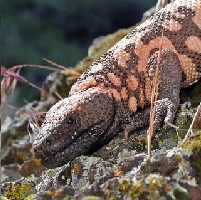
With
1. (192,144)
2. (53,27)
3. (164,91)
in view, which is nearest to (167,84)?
(164,91)

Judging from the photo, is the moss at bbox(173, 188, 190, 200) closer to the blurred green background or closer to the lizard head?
the lizard head

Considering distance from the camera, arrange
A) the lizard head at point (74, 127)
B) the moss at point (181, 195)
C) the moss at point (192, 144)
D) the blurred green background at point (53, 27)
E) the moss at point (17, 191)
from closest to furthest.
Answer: the moss at point (181, 195)
the moss at point (192, 144)
the moss at point (17, 191)
the lizard head at point (74, 127)
the blurred green background at point (53, 27)

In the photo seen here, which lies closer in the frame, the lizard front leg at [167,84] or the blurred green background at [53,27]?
the lizard front leg at [167,84]

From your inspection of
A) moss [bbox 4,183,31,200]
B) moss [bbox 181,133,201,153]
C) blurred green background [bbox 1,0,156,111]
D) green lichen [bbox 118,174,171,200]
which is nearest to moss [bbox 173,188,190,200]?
green lichen [bbox 118,174,171,200]

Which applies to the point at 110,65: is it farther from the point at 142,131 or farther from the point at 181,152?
the point at 181,152

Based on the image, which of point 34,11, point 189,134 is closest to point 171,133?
point 189,134

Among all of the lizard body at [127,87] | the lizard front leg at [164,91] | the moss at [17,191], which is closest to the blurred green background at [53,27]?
the lizard body at [127,87]

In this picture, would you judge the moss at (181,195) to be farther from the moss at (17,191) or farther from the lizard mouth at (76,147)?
the lizard mouth at (76,147)
